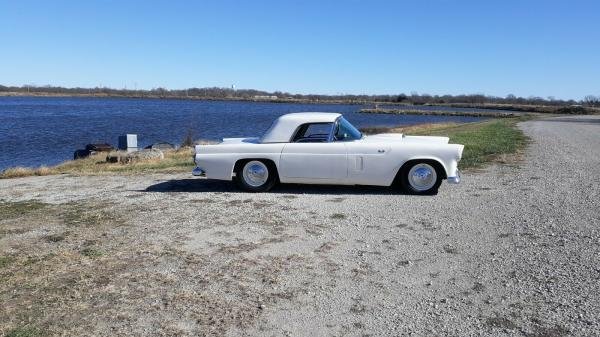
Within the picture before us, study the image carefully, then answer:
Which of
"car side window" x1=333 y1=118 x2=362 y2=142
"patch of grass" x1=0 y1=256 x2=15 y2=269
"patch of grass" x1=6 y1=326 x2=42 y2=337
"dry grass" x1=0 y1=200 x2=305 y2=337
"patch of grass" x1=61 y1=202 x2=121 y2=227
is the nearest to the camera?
"patch of grass" x1=6 y1=326 x2=42 y2=337

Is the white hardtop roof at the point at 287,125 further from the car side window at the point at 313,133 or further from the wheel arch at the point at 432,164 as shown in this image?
the wheel arch at the point at 432,164

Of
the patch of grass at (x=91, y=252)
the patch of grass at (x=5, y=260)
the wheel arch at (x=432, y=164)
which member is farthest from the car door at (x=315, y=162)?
the patch of grass at (x=5, y=260)

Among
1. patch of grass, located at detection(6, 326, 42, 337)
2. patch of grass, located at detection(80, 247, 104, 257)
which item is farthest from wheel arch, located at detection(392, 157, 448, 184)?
patch of grass, located at detection(6, 326, 42, 337)

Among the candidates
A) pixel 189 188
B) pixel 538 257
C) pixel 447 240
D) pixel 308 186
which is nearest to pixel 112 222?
pixel 189 188

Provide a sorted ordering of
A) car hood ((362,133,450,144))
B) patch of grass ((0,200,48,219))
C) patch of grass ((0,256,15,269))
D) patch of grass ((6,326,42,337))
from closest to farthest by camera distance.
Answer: patch of grass ((6,326,42,337)) < patch of grass ((0,256,15,269)) < patch of grass ((0,200,48,219)) < car hood ((362,133,450,144))

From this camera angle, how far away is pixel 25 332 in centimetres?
361

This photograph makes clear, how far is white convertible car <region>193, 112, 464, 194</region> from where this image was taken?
8203mm

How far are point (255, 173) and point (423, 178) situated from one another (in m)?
2.64

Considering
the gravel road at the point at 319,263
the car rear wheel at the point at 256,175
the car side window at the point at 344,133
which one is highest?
the car side window at the point at 344,133

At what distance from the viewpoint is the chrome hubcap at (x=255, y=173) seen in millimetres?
8516

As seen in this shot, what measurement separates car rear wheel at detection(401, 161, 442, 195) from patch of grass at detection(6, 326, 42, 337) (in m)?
5.87

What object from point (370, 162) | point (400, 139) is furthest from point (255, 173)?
point (400, 139)

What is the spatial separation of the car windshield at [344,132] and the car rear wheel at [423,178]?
99cm

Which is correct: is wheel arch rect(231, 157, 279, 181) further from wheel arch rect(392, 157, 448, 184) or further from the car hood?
wheel arch rect(392, 157, 448, 184)
